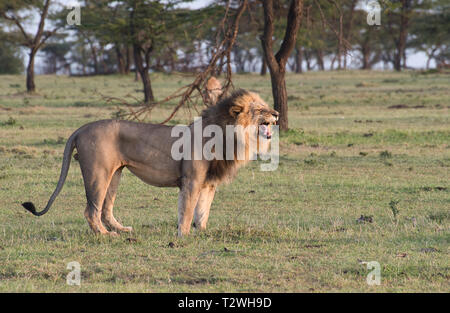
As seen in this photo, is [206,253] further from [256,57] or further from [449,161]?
[256,57]

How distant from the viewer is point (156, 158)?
6656 mm

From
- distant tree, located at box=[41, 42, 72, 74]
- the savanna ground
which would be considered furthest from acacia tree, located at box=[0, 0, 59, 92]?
distant tree, located at box=[41, 42, 72, 74]

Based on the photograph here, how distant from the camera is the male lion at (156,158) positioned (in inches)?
257

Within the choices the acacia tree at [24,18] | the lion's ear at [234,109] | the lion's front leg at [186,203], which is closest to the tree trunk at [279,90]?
the lion's ear at [234,109]

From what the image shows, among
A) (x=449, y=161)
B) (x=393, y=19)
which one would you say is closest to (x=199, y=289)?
(x=449, y=161)

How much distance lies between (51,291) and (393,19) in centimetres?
4675

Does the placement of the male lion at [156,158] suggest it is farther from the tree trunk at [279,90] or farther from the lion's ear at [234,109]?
the tree trunk at [279,90]

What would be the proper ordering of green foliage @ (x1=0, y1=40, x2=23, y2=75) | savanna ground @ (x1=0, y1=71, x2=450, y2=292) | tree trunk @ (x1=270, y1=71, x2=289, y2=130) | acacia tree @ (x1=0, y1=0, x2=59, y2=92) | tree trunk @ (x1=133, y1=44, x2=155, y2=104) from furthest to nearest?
1. green foliage @ (x1=0, y1=40, x2=23, y2=75)
2. acacia tree @ (x1=0, y1=0, x2=59, y2=92)
3. tree trunk @ (x1=133, y1=44, x2=155, y2=104)
4. tree trunk @ (x1=270, y1=71, x2=289, y2=130)
5. savanna ground @ (x1=0, y1=71, x2=450, y2=292)

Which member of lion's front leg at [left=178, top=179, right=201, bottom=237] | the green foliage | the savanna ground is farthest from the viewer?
the green foliage

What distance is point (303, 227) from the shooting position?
7.05 metres

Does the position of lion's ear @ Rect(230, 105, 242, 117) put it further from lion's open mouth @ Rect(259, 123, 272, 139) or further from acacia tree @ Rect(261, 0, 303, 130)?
acacia tree @ Rect(261, 0, 303, 130)

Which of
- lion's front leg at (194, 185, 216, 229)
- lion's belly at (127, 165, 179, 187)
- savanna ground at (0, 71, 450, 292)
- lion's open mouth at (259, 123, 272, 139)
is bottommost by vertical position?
savanna ground at (0, 71, 450, 292)

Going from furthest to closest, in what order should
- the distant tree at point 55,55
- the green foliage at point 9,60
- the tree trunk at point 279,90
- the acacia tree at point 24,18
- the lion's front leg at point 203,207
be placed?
the distant tree at point 55,55 → the green foliage at point 9,60 → the acacia tree at point 24,18 → the tree trunk at point 279,90 → the lion's front leg at point 203,207

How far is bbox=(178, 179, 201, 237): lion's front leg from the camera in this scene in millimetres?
6512
